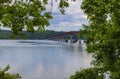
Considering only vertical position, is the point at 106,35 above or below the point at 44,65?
above

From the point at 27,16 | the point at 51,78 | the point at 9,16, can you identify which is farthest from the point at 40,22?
the point at 51,78

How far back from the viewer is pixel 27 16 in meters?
8.02

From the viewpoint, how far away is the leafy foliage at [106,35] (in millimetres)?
21328

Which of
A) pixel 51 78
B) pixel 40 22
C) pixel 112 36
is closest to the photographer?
pixel 40 22

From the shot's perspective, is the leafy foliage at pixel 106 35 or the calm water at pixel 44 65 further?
the calm water at pixel 44 65

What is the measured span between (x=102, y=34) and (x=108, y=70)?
2.57 metres

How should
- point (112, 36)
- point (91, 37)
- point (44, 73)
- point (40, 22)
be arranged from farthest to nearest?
point (44, 73)
point (91, 37)
point (112, 36)
point (40, 22)

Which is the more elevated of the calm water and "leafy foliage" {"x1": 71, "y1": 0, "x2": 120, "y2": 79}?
"leafy foliage" {"x1": 71, "y1": 0, "x2": 120, "y2": 79}

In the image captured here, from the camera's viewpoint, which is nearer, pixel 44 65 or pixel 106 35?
pixel 106 35

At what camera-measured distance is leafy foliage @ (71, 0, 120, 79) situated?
21.3m

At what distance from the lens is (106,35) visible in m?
21.6

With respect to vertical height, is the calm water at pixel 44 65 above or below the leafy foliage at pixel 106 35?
below

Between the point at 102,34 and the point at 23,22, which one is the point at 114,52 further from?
the point at 23,22

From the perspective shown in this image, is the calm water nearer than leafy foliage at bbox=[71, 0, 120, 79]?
No
